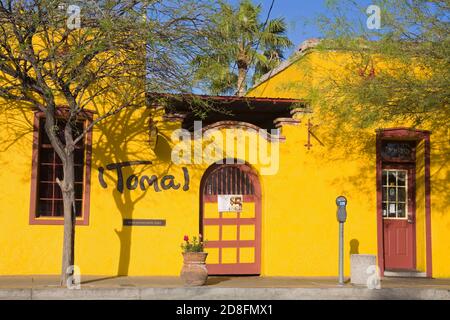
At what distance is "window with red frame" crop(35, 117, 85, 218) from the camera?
13.8 m

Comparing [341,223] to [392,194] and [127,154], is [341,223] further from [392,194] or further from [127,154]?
[127,154]

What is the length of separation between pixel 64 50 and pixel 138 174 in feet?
11.2

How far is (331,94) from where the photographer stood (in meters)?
13.2

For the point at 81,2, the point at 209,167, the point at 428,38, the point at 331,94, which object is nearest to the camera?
the point at 81,2

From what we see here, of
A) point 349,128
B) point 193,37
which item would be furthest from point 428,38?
point 193,37

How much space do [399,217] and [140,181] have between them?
617 cm

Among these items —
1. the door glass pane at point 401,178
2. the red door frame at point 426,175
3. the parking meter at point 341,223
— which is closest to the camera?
the parking meter at point 341,223

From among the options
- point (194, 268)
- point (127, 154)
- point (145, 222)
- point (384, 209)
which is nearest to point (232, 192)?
point (145, 222)

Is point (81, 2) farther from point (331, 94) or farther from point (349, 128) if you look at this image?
point (349, 128)

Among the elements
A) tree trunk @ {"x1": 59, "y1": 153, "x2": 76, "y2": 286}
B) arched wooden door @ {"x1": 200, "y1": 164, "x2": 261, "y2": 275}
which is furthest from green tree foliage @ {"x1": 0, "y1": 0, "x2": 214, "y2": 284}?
arched wooden door @ {"x1": 200, "y1": 164, "x2": 261, "y2": 275}

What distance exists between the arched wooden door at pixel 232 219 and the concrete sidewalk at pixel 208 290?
3.80ft

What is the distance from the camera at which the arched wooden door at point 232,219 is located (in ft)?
47.1

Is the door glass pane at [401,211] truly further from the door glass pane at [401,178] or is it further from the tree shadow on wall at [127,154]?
the tree shadow on wall at [127,154]

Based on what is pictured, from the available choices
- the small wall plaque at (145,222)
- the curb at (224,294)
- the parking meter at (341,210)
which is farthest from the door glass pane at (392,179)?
the small wall plaque at (145,222)
